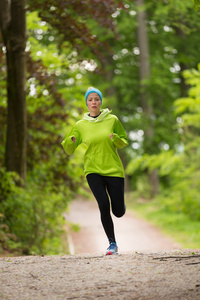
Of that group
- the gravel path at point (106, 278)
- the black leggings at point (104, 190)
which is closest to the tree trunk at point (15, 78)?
the black leggings at point (104, 190)

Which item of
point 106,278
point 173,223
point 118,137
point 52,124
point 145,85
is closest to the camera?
point 106,278

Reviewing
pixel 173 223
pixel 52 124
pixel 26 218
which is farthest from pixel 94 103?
pixel 173 223

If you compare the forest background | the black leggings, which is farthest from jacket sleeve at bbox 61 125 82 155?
the forest background

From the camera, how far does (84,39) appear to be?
10789 millimetres

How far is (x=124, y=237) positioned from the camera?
16.3 m

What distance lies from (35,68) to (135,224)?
378 inches

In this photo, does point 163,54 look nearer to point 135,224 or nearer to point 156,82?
point 156,82

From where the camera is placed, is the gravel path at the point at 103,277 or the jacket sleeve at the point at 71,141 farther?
the jacket sleeve at the point at 71,141

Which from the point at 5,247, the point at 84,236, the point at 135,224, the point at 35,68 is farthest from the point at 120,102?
the point at 5,247

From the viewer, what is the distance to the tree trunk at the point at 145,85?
27.2 metres

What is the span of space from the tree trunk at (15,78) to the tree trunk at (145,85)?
1648cm

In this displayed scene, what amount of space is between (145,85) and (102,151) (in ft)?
71.1

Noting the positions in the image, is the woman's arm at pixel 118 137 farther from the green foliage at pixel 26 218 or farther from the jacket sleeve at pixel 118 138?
the green foliage at pixel 26 218

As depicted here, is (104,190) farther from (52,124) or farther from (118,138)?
(52,124)
